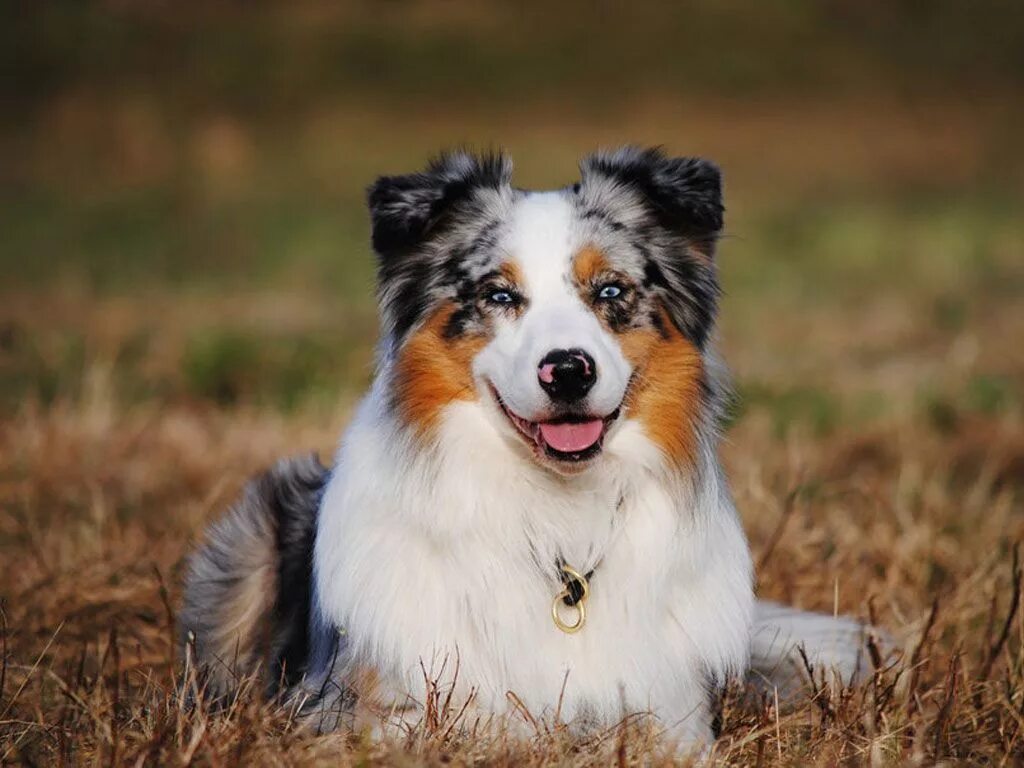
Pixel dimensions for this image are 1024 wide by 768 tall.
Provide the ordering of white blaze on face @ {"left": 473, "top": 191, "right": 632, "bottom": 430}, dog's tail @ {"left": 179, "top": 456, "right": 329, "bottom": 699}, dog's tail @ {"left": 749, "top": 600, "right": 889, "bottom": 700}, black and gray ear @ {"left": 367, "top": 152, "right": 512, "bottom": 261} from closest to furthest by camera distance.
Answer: white blaze on face @ {"left": 473, "top": 191, "right": 632, "bottom": 430} < black and gray ear @ {"left": 367, "top": 152, "right": 512, "bottom": 261} < dog's tail @ {"left": 749, "top": 600, "right": 889, "bottom": 700} < dog's tail @ {"left": 179, "top": 456, "right": 329, "bottom": 699}

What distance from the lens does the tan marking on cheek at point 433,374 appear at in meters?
4.04

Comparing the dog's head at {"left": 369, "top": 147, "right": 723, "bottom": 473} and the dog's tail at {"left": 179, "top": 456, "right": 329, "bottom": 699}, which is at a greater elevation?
the dog's head at {"left": 369, "top": 147, "right": 723, "bottom": 473}

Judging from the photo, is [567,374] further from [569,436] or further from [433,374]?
[433,374]

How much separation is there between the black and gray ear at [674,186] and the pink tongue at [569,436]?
82 centimetres

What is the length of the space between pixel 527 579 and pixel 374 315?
10.7 metres

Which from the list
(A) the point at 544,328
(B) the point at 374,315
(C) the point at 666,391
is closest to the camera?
(A) the point at 544,328

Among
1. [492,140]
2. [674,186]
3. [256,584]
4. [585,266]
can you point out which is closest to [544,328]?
[585,266]

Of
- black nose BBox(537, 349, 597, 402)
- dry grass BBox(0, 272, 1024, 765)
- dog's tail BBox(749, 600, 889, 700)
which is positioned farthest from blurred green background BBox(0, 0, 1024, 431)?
black nose BBox(537, 349, 597, 402)

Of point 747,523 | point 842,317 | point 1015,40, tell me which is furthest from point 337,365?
point 1015,40

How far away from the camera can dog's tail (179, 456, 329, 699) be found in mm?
4605

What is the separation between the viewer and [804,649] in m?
4.41

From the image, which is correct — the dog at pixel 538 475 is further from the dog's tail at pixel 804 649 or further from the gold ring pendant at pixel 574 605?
the dog's tail at pixel 804 649

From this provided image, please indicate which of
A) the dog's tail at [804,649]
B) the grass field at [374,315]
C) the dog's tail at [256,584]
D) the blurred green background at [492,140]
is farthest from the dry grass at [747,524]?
the blurred green background at [492,140]

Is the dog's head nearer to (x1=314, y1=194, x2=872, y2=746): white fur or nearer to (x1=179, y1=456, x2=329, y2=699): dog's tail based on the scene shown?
(x1=314, y1=194, x2=872, y2=746): white fur
